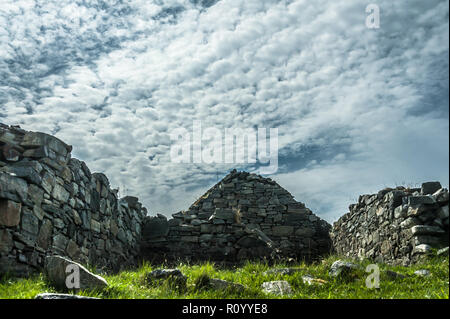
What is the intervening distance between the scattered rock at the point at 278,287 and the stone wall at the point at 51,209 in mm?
3631

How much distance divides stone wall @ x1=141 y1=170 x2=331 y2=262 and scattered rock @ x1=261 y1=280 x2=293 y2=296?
4.10 metres

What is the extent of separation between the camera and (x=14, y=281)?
16.9 feet

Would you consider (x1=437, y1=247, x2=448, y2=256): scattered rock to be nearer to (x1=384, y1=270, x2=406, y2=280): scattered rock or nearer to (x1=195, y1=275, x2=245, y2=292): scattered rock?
(x1=384, y1=270, x2=406, y2=280): scattered rock

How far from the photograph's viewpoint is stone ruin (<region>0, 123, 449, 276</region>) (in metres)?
6.24

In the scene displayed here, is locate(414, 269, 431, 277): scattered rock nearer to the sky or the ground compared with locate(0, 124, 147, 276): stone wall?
nearer to the ground

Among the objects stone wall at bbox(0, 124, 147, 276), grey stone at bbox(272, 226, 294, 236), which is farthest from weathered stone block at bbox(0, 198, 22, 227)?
grey stone at bbox(272, 226, 294, 236)

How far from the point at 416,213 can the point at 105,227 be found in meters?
6.52

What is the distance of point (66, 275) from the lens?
15.9ft

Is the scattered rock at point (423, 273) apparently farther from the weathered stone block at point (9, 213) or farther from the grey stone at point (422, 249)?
the weathered stone block at point (9, 213)

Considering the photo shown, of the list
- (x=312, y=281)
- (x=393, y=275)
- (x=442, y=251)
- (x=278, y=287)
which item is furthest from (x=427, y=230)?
(x=278, y=287)

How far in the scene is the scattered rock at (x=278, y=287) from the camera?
5133 millimetres
